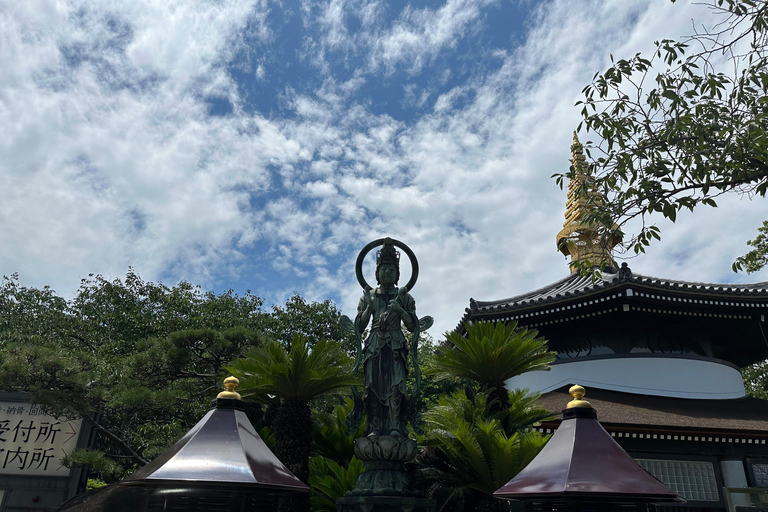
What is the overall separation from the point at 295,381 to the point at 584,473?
8.03 m

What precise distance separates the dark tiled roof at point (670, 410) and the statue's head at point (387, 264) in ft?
18.8

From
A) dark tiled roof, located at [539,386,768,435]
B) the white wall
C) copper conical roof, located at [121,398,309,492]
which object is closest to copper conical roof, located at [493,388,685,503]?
copper conical roof, located at [121,398,309,492]

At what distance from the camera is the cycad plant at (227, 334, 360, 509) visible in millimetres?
10008

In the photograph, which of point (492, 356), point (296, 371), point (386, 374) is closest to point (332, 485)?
point (296, 371)

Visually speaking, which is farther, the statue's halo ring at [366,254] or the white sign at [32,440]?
the white sign at [32,440]

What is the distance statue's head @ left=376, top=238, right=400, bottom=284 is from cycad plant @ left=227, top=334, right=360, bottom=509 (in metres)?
3.05

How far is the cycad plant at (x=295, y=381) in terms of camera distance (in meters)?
10.0

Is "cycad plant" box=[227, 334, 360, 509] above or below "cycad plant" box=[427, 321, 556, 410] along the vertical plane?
below


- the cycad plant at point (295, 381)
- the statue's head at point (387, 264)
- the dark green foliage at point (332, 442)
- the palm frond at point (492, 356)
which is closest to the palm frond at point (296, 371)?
the cycad plant at point (295, 381)

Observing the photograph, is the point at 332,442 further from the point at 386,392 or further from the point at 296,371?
the point at 386,392

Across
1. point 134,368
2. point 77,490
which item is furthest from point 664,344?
point 77,490

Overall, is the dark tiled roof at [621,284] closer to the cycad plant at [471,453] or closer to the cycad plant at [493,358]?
the cycad plant at [493,358]

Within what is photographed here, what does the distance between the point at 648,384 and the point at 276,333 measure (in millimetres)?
14954

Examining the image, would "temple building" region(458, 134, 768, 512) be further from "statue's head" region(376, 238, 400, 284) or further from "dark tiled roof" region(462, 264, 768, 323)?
"statue's head" region(376, 238, 400, 284)
